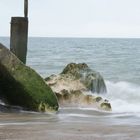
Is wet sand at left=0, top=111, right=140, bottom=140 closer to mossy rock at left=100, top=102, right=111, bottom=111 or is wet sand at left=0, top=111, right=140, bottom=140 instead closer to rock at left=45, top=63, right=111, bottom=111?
mossy rock at left=100, top=102, right=111, bottom=111

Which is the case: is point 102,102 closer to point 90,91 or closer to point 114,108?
point 114,108

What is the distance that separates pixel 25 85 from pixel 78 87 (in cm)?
262

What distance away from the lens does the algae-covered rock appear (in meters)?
10.6

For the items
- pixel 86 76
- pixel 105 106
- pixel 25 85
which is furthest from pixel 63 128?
pixel 86 76

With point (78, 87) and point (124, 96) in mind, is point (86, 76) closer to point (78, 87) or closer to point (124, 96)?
point (78, 87)

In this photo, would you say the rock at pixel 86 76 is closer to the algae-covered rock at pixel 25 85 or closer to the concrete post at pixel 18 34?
the concrete post at pixel 18 34

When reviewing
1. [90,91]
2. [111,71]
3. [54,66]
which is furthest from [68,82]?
[54,66]

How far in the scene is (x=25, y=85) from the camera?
10539mm

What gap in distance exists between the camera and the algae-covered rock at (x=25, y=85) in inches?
416

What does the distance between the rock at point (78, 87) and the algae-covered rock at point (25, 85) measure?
51.4 inches

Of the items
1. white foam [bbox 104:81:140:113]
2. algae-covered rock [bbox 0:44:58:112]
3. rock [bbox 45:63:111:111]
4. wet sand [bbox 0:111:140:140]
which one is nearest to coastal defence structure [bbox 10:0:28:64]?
rock [bbox 45:63:111:111]

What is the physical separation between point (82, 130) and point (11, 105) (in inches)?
137

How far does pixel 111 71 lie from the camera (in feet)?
77.0

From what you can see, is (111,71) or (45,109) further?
(111,71)
